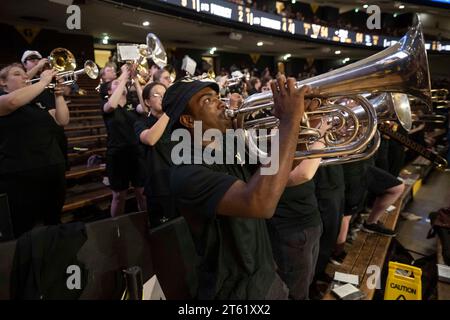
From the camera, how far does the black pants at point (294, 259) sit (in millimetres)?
1909

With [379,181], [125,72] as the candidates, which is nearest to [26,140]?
[125,72]

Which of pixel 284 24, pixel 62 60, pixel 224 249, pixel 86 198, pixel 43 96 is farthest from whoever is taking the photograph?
pixel 284 24

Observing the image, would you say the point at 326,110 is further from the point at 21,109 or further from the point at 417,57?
the point at 21,109

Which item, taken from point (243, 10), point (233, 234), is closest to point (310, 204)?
point (233, 234)

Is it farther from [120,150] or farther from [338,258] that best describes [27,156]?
[338,258]

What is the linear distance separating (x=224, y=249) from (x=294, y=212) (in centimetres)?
78

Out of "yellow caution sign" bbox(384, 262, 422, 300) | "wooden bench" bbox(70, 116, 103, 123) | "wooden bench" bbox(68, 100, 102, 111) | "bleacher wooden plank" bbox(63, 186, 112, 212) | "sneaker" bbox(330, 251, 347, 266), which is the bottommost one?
"sneaker" bbox(330, 251, 347, 266)


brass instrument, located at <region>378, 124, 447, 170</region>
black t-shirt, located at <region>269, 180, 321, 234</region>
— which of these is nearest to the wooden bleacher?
black t-shirt, located at <region>269, 180, 321, 234</region>

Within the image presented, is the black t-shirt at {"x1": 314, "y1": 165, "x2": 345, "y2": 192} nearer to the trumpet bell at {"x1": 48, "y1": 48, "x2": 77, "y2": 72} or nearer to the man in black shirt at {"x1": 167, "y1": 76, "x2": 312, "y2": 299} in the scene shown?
the man in black shirt at {"x1": 167, "y1": 76, "x2": 312, "y2": 299}

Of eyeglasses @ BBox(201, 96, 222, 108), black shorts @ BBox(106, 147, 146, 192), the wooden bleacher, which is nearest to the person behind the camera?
eyeglasses @ BBox(201, 96, 222, 108)

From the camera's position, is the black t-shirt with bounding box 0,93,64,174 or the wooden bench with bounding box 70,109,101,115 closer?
the black t-shirt with bounding box 0,93,64,174

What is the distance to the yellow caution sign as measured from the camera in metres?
2.16

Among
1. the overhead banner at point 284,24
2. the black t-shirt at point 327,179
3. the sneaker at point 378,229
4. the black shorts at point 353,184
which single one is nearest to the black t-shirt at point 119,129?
the black t-shirt at point 327,179

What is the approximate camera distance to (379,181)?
12.0ft
